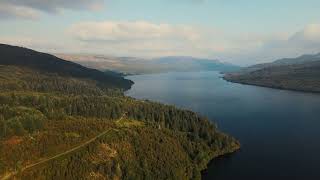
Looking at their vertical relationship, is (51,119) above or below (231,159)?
above

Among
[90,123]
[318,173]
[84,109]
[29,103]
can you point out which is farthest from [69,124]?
[318,173]

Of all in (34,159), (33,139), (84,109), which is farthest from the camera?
(84,109)

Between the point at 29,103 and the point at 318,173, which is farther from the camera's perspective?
Result: the point at 29,103

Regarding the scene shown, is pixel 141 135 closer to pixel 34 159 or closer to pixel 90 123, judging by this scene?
pixel 90 123

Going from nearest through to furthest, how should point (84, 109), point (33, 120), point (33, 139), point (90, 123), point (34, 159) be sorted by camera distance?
point (34, 159)
point (33, 139)
point (33, 120)
point (90, 123)
point (84, 109)

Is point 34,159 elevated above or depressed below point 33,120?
below

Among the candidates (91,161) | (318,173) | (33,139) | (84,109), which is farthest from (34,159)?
(318,173)

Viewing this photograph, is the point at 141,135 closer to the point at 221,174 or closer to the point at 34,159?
the point at 221,174

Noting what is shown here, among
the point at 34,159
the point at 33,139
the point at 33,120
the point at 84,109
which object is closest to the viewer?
the point at 34,159

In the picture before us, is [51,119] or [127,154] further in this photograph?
[51,119]
